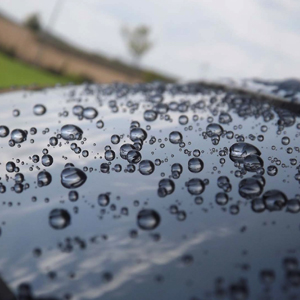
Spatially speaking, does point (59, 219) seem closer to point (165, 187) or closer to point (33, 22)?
point (165, 187)

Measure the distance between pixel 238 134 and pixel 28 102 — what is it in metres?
0.69

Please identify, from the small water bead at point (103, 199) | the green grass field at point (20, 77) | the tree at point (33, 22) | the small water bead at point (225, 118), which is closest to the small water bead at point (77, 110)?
the small water bead at point (225, 118)


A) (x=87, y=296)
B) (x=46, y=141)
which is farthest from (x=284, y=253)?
(x=46, y=141)

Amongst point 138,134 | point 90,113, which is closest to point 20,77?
point 90,113

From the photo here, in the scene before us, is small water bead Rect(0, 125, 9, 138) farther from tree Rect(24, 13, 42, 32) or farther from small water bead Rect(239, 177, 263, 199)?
tree Rect(24, 13, 42, 32)

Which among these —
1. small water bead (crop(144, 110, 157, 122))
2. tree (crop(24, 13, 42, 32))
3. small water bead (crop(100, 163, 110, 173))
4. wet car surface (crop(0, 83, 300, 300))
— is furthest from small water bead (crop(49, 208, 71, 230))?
tree (crop(24, 13, 42, 32))

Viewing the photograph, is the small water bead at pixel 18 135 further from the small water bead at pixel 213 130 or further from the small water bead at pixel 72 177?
the small water bead at pixel 213 130

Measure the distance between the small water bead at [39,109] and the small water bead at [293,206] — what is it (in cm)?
72

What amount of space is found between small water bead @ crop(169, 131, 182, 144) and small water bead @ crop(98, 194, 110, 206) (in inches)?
10.3

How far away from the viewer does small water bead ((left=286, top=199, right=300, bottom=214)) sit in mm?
562

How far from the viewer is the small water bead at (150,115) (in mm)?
977

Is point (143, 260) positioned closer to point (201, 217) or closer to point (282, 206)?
point (201, 217)

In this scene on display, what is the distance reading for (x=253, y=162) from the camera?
0.71 m

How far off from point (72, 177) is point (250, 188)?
30cm
